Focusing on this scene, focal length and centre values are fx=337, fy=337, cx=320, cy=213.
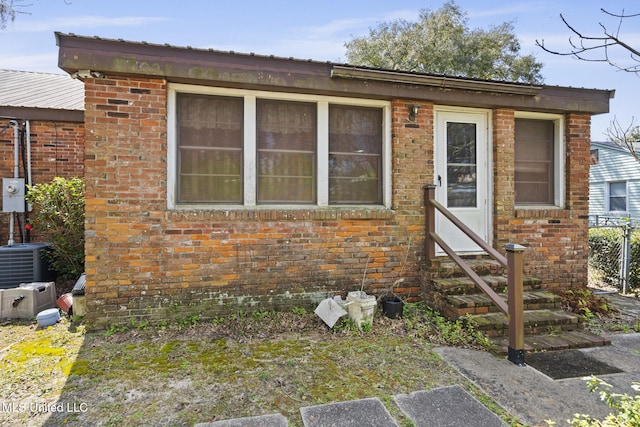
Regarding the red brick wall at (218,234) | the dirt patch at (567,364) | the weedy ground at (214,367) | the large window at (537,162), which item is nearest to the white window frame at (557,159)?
the large window at (537,162)

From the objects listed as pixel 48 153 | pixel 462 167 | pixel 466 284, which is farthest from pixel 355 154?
pixel 48 153

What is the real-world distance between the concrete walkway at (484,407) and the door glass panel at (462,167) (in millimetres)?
2497

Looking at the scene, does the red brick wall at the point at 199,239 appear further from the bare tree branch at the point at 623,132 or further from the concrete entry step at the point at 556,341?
the bare tree branch at the point at 623,132

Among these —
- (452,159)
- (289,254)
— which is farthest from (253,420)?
(452,159)

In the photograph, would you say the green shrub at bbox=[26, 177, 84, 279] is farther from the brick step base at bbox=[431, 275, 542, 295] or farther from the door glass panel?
the door glass panel

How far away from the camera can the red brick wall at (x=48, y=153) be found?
5.95m

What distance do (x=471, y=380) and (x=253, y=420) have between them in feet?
6.04

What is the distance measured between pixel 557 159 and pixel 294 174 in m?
4.26

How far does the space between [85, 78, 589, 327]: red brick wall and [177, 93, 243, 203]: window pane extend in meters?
0.27

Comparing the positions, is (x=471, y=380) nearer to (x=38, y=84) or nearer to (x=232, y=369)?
(x=232, y=369)

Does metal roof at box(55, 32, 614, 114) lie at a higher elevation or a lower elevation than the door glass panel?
higher

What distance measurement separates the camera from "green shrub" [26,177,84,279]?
5152 millimetres

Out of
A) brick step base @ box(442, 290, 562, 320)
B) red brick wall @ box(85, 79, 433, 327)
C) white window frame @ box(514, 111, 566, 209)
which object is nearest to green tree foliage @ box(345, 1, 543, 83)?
white window frame @ box(514, 111, 566, 209)

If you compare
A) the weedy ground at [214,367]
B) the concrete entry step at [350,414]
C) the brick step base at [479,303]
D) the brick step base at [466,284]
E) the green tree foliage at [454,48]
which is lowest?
the concrete entry step at [350,414]
